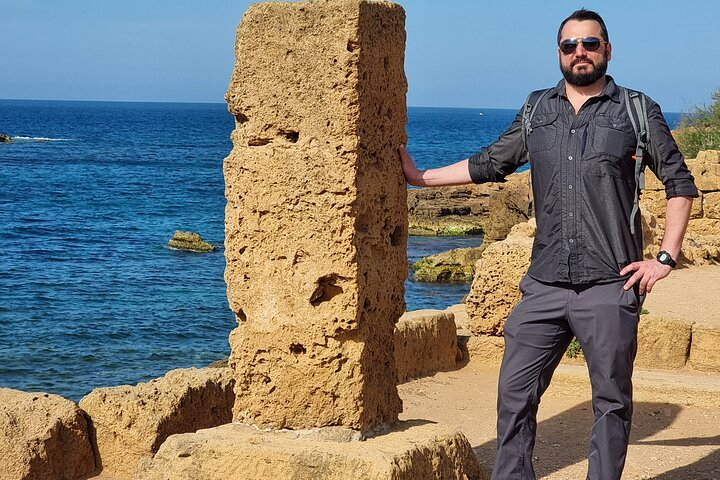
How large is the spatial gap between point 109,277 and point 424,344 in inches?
682

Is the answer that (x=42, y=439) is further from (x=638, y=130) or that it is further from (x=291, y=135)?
(x=638, y=130)

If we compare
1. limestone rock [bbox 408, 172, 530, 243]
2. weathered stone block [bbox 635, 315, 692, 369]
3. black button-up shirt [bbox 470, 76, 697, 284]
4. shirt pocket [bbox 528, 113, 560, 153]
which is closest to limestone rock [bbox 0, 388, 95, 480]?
black button-up shirt [bbox 470, 76, 697, 284]

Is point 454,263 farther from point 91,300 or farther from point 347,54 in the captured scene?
point 347,54

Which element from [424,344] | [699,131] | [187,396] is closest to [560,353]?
[187,396]

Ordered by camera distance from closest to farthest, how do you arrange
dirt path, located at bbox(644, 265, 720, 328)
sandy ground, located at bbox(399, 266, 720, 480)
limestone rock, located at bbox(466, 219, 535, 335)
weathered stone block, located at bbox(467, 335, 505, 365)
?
sandy ground, located at bbox(399, 266, 720, 480), limestone rock, located at bbox(466, 219, 535, 335), weathered stone block, located at bbox(467, 335, 505, 365), dirt path, located at bbox(644, 265, 720, 328)

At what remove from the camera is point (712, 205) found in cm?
1575

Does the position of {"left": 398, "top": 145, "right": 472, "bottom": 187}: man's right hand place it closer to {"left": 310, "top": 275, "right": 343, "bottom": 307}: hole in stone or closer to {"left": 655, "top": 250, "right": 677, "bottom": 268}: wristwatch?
{"left": 310, "top": 275, "right": 343, "bottom": 307}: hole in stone

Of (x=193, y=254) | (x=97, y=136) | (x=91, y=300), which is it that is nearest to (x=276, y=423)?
(x=91, y=300)

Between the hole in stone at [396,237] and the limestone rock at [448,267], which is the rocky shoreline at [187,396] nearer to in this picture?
the hole in stone at [396,237]

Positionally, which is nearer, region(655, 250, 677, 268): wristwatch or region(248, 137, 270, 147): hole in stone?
region(655, 250, 677, 268): wristwatch

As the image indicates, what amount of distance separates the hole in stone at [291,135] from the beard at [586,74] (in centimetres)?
138

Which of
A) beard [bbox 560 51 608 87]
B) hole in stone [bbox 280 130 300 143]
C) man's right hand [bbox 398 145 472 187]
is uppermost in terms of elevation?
beard [bbox 560 51 608 87]

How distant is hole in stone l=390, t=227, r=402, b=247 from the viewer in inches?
212

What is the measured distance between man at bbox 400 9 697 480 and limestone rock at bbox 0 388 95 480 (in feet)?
10.8
